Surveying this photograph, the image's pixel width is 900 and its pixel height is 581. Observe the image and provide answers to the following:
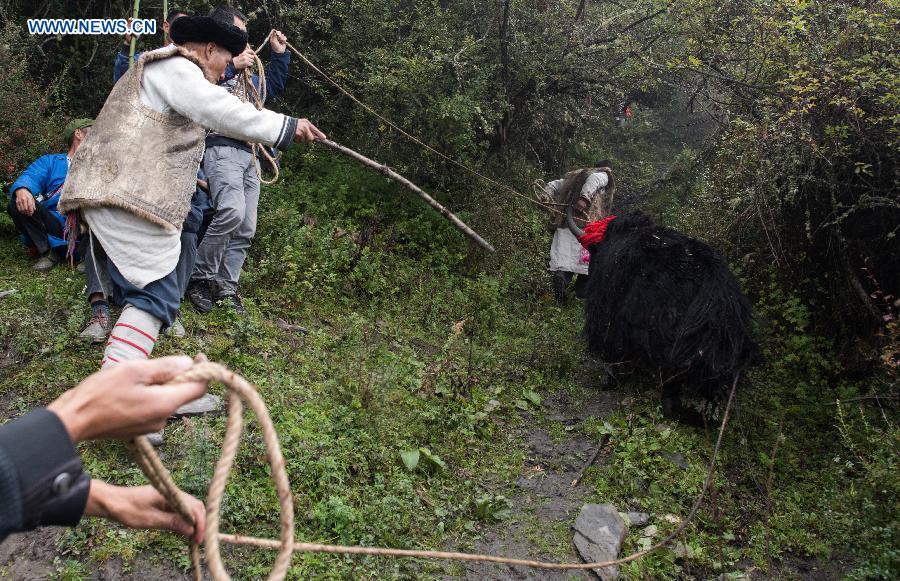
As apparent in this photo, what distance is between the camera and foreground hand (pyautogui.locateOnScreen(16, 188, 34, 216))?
539 centimetres

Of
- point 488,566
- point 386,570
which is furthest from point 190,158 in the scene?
point 488,566

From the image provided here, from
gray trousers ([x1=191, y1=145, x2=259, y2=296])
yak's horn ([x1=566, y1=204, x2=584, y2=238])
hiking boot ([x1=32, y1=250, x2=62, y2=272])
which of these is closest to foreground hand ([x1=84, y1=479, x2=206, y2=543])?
gray trousers ([x1=191, y1=145, x2=259, y2=296])

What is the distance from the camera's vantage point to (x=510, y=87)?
28.3 feet

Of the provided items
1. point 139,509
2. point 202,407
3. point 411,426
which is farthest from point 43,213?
point 139,509

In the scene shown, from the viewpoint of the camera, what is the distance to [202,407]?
3787mm

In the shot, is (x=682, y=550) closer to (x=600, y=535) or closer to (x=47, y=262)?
(x=600, y=535)

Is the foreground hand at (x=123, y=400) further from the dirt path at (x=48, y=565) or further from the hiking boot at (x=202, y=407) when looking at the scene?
the hiking boot at (x=202, y=407)

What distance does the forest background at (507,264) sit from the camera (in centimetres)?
380

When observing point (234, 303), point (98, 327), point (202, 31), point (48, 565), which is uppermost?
point (202, 31)

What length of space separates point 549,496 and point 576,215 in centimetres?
423

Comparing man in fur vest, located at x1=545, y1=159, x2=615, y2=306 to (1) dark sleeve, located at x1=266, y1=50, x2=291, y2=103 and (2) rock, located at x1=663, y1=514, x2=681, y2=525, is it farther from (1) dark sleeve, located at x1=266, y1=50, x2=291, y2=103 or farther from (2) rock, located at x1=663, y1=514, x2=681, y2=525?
(2) rock, located at x1=663, y1=514, x2=681, y2=525

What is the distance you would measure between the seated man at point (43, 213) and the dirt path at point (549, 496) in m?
4.19

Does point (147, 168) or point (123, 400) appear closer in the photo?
point (123, 400)

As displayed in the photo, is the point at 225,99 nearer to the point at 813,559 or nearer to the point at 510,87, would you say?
the point at 813,559
